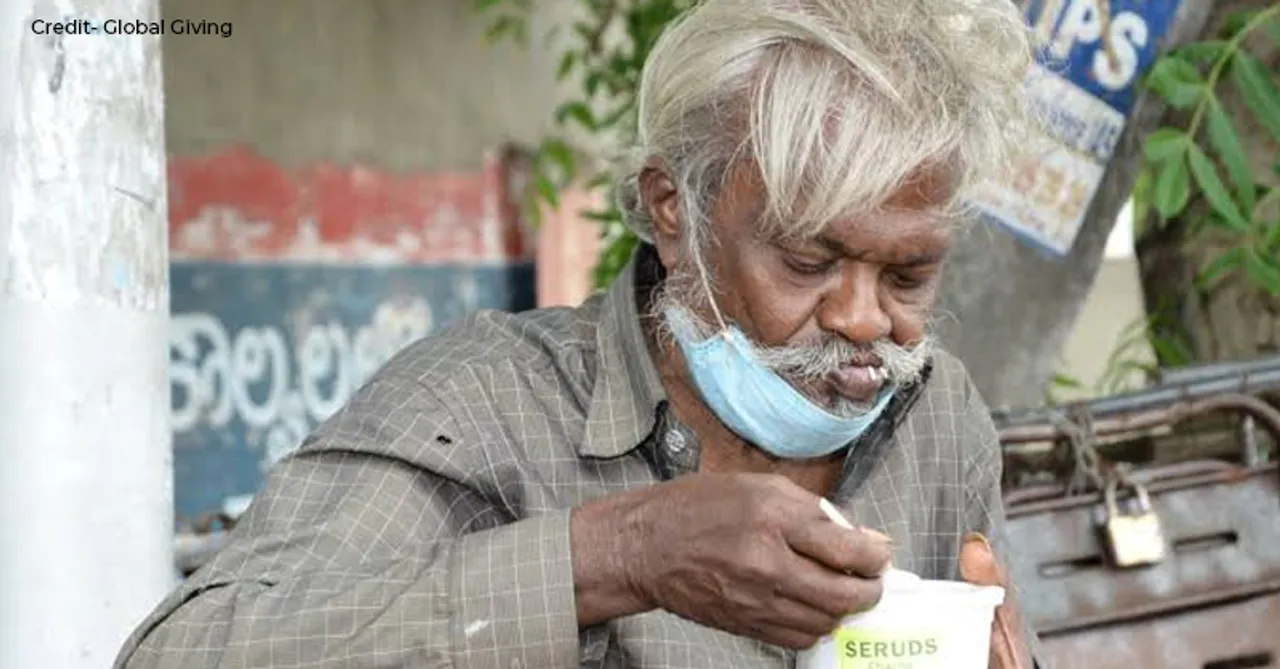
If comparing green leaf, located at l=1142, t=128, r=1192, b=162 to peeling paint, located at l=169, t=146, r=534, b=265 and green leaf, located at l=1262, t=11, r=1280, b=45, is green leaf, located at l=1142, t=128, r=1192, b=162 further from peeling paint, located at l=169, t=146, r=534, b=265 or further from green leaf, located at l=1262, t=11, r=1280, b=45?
peeling paint, located at l=169, t=146, r=534, b=265

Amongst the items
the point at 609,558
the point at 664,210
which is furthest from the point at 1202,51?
the point at 609,558

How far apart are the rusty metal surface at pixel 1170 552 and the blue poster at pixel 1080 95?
0.70 m

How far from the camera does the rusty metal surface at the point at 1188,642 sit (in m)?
2.97

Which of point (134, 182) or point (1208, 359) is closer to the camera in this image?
point (134, 182)

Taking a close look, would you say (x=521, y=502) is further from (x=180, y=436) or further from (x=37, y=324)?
(x=180, y=436)

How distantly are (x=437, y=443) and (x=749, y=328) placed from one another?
32 cm

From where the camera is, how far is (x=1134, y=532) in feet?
9.88

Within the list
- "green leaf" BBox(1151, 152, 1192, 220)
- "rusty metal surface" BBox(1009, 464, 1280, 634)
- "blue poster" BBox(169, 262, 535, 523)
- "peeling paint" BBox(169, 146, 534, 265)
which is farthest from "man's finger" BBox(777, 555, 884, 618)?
"peeling paint" BBox(169, 146, 534, 265)

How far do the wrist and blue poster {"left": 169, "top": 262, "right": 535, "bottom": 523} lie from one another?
11.2 ft

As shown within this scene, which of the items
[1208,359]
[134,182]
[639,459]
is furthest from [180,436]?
[639,459]

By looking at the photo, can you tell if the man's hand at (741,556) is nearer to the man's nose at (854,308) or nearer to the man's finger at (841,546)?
the man's finger at (841,546)

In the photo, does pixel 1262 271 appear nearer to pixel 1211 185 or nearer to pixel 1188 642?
pixel 1211 185

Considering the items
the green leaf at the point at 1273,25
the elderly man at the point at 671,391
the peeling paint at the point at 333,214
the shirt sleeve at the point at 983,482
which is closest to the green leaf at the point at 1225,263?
the green leaf at the point at 1273,25

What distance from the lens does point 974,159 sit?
2230 mm
